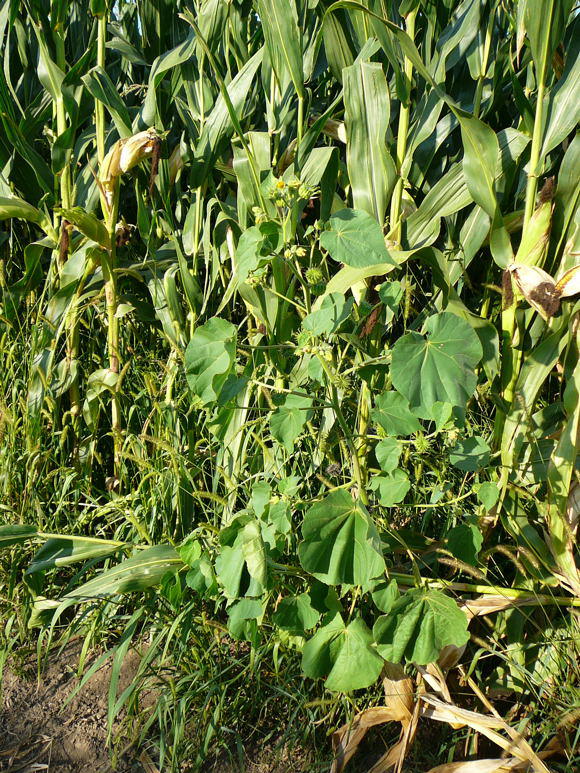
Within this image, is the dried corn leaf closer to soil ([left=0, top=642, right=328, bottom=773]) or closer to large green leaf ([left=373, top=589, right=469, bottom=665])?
soil ([left=0, top=642, right=328, bottom=773])

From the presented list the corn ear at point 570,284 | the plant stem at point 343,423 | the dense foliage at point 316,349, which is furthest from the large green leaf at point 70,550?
the corn ear at point 570,284

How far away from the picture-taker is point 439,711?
1435 mm

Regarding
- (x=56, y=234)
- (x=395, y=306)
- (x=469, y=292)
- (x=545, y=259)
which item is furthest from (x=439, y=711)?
(x=56, y=234)

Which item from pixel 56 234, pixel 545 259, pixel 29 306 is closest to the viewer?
pixel 545 259

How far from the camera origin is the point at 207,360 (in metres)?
1.40

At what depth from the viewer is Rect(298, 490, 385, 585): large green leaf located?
1.27m

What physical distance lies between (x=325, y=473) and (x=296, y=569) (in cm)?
34

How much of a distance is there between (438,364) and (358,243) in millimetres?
267

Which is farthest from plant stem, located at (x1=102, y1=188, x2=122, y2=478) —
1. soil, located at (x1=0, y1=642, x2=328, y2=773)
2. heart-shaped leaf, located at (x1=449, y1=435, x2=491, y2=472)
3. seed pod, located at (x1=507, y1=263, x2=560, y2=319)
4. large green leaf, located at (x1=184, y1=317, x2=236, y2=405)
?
seed pod, located at (x1=507, y1=263, x2=560, y2=319)

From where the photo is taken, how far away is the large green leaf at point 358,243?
1.33m

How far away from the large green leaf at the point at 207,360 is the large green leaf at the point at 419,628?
1.74 ft

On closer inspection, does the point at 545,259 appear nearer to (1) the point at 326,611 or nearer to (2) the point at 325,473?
(2) the point at 325,473

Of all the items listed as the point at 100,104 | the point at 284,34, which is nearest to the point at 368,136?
the point at 284,34

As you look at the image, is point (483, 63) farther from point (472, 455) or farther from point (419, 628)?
point (419, 628)
